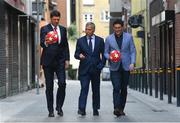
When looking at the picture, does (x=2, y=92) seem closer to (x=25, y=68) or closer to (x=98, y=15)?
(x=25, y=68)

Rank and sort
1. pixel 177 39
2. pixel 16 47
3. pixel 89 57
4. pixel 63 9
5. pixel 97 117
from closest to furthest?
pixel 97 117, pixel 89 57, pixel 177 39, pixel 16 47, pixel 63 9

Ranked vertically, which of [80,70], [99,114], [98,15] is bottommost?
[99,114]

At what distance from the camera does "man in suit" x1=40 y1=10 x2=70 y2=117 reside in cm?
1425

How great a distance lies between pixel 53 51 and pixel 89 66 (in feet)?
2.70

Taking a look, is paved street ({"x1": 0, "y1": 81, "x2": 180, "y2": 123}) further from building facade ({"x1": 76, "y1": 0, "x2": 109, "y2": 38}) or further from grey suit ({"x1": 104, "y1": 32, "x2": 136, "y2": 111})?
A: building facade ({"x1": 76, "y1": 0, "x2": 109, "y2": 38})

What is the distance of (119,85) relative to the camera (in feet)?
47.0

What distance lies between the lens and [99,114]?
48.9 feet

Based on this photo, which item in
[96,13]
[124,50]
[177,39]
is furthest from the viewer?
[96,13]

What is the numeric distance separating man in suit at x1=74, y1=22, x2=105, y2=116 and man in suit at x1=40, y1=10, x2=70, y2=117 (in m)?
0.33

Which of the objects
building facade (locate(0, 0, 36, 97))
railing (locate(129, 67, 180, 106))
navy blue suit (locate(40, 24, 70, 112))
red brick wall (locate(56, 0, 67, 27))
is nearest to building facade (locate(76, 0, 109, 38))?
red brick wall (locate(56, 0, 67, 27))

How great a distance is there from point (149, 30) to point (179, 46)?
1170 cm

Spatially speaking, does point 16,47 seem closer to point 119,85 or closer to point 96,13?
point 119,85

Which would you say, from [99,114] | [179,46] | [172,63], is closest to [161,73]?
[179,46]

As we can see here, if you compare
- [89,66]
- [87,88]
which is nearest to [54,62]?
[89,66]
